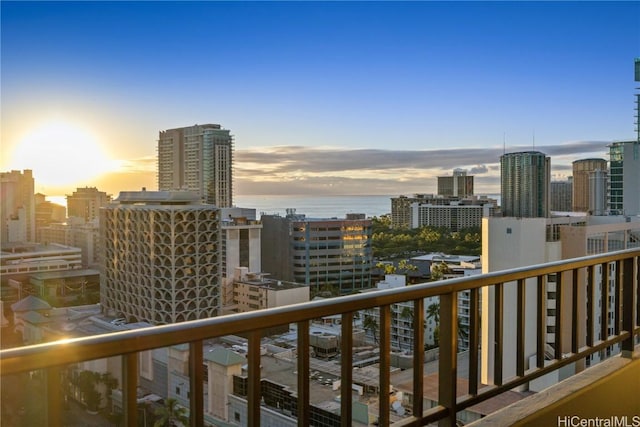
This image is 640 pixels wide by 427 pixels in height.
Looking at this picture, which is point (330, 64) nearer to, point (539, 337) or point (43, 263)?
point (539, 337)

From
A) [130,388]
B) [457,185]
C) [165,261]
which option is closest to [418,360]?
[130,388]

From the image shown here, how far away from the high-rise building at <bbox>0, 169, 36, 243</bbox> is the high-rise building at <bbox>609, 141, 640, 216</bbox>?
64.3 ft

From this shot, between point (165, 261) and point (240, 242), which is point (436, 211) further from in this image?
point (165, 261)

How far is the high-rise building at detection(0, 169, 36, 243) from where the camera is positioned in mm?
19703

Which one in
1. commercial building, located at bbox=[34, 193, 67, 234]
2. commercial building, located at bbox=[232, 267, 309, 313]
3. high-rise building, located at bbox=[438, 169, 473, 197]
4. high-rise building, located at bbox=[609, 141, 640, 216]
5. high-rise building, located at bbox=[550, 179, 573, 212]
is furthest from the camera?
high-rise building, located at bbox=[438, 169, 473, 197]

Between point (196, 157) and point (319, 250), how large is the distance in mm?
9335

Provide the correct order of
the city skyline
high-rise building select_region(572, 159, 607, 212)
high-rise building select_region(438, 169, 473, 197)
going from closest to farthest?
the city skyline
high-rise building select_region(572, 159, 607, 212)
high-rise building select_region(438, 169, 473, 197)

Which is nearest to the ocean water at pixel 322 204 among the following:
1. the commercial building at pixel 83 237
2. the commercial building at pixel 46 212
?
the commercial building at pixel 83 237

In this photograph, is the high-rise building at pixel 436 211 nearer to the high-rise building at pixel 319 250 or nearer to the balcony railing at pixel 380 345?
the high-rise building at pixel 319 250

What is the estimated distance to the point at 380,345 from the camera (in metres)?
1.36

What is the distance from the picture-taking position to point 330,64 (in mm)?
15211

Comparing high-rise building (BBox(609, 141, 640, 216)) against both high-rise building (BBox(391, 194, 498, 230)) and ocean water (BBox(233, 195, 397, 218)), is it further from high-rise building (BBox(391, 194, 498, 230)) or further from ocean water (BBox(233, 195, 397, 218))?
ocean water (BBox(233, 195, 397, 218))

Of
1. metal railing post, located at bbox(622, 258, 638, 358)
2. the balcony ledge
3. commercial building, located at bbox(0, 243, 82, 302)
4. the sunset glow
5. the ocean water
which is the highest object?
the sunset glow

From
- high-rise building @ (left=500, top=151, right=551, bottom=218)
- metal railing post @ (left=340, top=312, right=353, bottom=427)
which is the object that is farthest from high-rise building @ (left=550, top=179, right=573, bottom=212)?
metal railing post @ (left=340, top=312, right=353, bottom=427)
